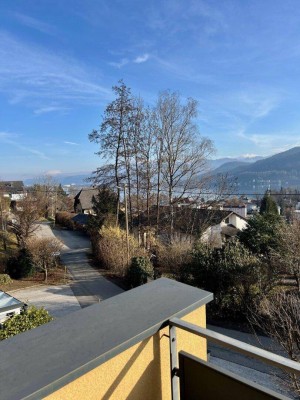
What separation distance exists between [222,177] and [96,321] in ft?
65.5

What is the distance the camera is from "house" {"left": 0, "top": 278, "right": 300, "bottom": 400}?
1354 mm

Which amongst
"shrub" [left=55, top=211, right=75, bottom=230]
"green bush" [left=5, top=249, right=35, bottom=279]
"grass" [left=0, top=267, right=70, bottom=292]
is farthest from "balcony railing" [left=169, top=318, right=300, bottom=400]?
"shrub" [left=55, top=211, right=75, bottom=230]

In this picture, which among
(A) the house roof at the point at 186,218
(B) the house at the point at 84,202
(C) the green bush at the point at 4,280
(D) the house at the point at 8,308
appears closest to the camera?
(D) the house at the point at 8,308

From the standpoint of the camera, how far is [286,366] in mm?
1287

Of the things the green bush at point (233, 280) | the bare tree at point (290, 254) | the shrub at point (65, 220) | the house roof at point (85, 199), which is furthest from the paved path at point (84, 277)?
the house roof at point (85, 199)

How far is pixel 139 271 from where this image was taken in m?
14.7

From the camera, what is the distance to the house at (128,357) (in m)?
1.35

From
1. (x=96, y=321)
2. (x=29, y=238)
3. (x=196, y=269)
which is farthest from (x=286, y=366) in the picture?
(x=29, y=238)

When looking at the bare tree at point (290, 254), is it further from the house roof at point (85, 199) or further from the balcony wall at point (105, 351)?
the house roof at point (85, 199)

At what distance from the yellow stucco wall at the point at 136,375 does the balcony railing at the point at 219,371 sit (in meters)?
0.05

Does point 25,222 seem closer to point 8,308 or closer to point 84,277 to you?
point 84,277

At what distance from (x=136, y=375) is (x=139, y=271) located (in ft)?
43.4

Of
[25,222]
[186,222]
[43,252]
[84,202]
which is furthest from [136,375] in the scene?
[84,202]

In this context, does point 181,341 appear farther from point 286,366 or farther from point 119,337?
point 286,366
